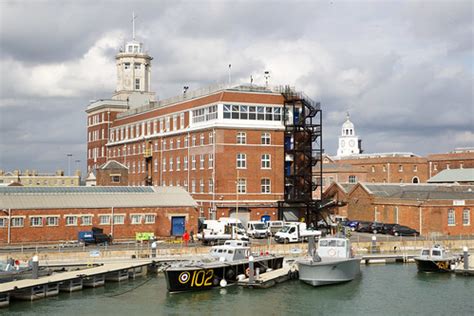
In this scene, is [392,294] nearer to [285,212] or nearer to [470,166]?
[285,212]

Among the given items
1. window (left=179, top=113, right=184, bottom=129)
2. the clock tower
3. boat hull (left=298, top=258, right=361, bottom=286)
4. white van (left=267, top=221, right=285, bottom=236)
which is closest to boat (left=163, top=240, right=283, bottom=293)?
boat hull (left=298, top=258, right=361, bottom=286)

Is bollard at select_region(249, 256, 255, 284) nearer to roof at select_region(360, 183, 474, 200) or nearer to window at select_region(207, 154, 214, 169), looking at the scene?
window at select_region(207, 154, 214, 169)

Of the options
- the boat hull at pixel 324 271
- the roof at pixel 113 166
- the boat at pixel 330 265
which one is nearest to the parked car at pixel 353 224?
the boat at pixel 330 265

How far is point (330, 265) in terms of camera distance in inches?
1831

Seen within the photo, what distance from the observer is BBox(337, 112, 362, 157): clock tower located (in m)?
166

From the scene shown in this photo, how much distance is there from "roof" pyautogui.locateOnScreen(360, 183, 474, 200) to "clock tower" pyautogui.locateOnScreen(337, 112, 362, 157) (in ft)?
256

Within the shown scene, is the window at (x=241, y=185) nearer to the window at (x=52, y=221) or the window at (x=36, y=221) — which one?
the window at (x=52, y=221)

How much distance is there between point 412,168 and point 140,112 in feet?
166

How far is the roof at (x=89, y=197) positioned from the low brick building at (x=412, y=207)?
23.5 m

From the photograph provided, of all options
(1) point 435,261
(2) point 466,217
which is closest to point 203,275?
(1) point 435,261

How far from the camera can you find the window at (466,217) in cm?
7182

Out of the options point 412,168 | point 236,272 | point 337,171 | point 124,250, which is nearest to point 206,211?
point 124,250

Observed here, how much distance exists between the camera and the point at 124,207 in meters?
63.3

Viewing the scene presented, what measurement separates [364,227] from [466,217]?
10847 mm
